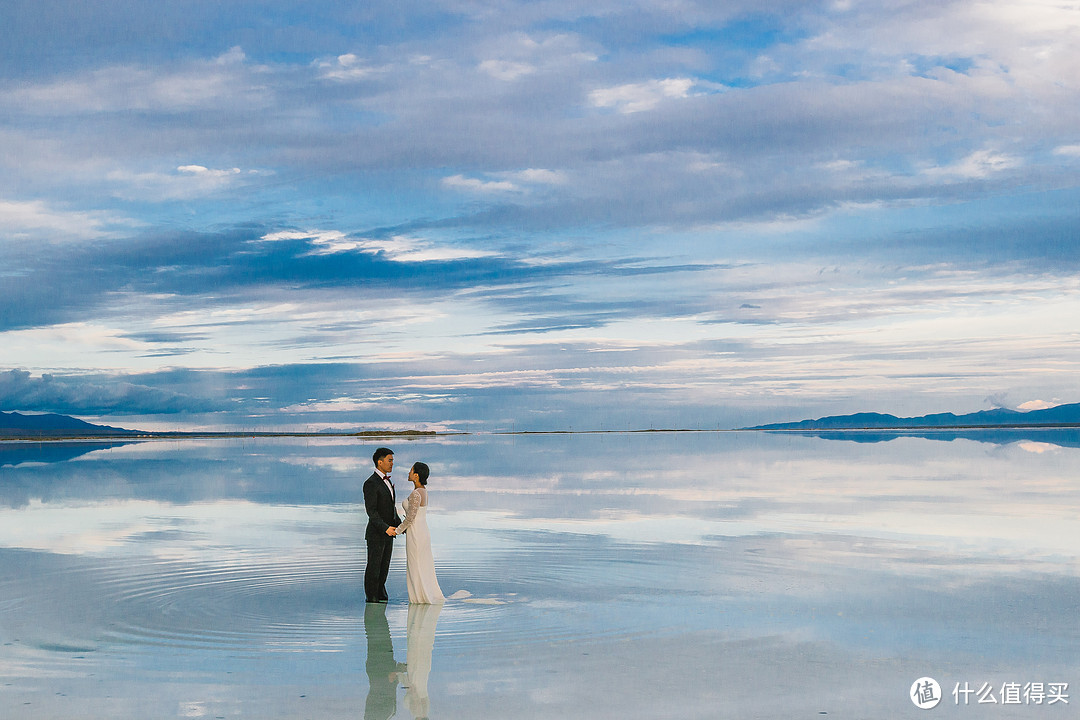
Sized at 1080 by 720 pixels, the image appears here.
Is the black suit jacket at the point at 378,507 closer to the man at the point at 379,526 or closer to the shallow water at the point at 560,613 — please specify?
the man at the point at 379,526

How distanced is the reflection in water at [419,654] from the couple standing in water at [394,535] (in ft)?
0.85

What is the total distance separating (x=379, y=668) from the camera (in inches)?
355

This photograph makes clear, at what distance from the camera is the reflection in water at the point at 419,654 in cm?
788

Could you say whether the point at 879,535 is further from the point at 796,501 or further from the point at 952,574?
the point at 796,501

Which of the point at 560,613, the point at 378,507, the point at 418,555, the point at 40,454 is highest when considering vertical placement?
the point at 378,507

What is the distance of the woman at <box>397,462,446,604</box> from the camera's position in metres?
12.2

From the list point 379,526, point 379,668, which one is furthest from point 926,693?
point 379,526

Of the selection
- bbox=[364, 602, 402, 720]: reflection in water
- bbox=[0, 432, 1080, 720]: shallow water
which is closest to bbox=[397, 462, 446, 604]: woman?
bbox=[0, 432, 1080, 720]: shallow water

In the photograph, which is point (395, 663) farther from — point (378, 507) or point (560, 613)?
point (378, 507)

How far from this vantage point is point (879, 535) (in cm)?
1795

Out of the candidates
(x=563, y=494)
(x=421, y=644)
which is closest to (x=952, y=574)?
(x=421, y=644)

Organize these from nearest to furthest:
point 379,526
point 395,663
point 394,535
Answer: point 395,663
point 394,535
point 379,526

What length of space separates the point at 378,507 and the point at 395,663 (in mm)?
3777

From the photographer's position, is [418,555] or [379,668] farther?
[418,555]
